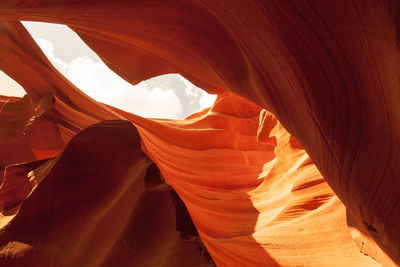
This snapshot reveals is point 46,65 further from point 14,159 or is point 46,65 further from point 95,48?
point 14,159

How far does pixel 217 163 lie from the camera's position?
177 inches

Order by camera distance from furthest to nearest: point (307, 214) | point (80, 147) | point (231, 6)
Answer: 1. point (80, 147)
2. point (307, 214)
3. point (231, 6)

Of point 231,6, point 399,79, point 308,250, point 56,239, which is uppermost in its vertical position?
point 231,6

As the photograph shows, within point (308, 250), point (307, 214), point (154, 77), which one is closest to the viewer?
point (308, 250)

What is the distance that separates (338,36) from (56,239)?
87.0 inches

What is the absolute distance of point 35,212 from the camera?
2.22 m

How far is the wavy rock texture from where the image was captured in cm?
112

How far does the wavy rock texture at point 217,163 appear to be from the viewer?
1.12m

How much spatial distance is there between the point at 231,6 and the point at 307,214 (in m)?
1.90

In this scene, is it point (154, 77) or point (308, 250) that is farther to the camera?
point (154, 77)

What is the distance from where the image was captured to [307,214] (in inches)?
97.0

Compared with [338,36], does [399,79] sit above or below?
below

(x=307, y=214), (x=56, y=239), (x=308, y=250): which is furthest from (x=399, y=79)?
(x=56, y=239)

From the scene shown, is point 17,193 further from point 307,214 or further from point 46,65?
point 307,214
